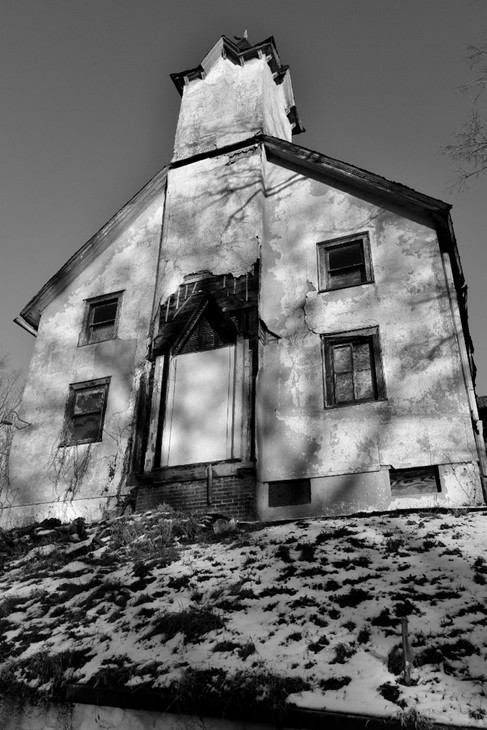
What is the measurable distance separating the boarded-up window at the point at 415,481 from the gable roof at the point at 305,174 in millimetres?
4307

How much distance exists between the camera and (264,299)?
13.1m

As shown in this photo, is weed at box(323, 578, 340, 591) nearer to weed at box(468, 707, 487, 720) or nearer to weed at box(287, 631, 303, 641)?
weed at box(287, 631, 303, 641)

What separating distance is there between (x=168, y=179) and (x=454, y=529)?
12080 millimetres

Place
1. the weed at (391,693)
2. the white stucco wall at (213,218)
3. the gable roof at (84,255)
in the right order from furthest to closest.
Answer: the gable roof at (84,255)
the white stucco wall at (213,218)
the weed at (391,693)

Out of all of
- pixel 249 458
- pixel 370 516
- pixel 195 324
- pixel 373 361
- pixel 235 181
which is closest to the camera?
pixel 370 516

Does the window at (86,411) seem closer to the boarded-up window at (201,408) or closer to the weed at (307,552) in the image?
the boarded-up window at (201,408)

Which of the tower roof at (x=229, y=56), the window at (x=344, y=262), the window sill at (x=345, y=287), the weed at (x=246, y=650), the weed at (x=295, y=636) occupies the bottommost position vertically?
the weed at (x=246, y=650)

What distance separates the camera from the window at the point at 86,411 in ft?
43.2

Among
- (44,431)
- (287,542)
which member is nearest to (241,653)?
(287,542)

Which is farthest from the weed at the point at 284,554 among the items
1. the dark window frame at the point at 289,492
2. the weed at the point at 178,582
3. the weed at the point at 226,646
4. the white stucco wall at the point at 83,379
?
the white stucco wall at the point at 83,379

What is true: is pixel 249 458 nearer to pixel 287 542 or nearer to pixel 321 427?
pixel 321 427

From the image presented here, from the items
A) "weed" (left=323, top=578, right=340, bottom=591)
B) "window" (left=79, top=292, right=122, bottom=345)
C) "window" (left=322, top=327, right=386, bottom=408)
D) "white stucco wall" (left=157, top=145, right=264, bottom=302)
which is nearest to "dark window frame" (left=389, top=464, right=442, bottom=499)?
"window" (left=322, top=327, right=386, bottom=408)

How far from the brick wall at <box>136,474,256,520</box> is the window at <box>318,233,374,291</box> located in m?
4.92

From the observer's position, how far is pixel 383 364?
11477 millimetres
